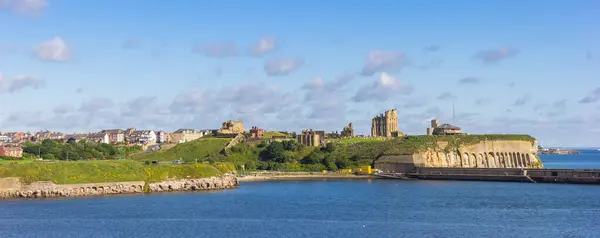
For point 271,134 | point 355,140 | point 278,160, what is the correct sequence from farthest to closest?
point 271,134 → point 355,140 → point 278,160

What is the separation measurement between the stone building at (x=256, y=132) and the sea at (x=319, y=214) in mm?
67753

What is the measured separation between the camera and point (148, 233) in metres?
53.8

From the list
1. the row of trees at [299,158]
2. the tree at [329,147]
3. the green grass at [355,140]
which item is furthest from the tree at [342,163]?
the green grass at [355,140]

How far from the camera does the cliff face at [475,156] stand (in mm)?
127000

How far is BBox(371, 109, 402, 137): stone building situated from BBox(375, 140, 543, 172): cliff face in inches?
1298

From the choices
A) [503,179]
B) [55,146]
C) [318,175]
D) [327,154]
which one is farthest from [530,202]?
[55,146]

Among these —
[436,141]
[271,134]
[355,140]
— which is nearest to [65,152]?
[271,134]

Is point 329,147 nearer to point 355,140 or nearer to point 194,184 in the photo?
point 355,140

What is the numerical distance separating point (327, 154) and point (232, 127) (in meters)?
43.0

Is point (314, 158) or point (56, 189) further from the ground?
point (314, 158)

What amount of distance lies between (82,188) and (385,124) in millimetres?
98015

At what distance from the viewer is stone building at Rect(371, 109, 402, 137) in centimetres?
16788

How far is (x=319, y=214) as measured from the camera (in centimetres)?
6562

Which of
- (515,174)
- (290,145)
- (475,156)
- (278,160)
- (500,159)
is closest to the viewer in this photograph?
(515,174)
